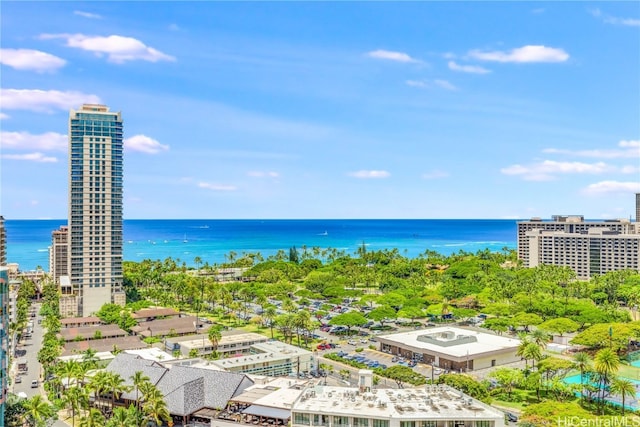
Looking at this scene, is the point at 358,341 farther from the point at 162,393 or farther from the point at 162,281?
the point at 162,281

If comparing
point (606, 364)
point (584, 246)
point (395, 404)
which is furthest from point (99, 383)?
point (584, 246)

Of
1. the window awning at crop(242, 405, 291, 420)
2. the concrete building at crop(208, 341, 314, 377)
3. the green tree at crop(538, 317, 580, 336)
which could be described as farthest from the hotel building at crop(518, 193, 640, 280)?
the window awning at crop(242, 405, 291, 420)

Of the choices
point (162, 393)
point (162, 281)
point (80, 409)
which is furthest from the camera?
point (162, 281)

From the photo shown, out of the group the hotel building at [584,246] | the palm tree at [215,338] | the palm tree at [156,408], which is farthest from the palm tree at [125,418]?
the hotel building at [584,246]

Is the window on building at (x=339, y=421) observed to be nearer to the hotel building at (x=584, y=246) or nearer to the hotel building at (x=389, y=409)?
the hotel building at (x=389, y=409)

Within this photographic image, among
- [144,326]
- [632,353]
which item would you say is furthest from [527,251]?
[144,326]

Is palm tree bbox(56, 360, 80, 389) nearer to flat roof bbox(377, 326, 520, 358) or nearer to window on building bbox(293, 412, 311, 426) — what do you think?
window on building bbox(293, 412, 311, 426)
